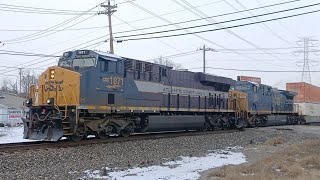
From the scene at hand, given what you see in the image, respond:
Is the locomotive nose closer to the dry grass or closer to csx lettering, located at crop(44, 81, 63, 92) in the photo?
csx lettering, located at crop(44, 81, 63, 92)

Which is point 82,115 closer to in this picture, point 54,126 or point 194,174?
point 54,126

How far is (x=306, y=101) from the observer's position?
41.3 metres

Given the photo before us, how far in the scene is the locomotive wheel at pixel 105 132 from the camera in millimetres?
15366

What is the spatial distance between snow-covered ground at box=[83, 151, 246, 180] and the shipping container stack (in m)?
31.5

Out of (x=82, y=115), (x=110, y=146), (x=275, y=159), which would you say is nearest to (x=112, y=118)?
(x=82, y=115)

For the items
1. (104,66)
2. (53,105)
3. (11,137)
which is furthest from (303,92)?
(53,105)

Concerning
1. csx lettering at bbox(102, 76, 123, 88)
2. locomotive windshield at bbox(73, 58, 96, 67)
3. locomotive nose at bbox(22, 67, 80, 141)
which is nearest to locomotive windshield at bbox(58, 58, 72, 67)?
locomotive windshield at bbox(73, 58, 96, 67)

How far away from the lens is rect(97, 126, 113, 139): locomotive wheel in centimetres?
1537

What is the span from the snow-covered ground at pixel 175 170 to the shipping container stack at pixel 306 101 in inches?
1241

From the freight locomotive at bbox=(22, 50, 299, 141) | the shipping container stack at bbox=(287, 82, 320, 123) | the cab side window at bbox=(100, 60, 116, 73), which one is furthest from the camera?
the shipping container stack at bbox=(287, 82, 320, 123)

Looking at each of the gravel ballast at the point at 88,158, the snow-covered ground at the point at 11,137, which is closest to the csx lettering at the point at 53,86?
the gravel ballast at the point at 88,158

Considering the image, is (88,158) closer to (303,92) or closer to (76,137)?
(76,137)

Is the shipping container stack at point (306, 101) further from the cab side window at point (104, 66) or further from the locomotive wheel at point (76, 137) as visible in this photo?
the locomotive wheel at point (76, 137)

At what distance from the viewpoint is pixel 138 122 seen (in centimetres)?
1742
